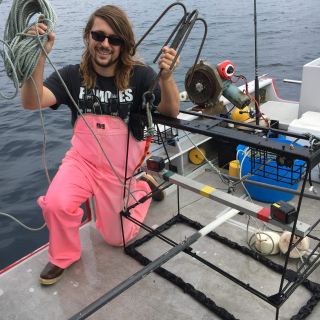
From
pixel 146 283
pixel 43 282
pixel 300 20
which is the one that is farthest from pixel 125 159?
pixel 300 20

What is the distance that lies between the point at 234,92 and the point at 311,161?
1.76 metres

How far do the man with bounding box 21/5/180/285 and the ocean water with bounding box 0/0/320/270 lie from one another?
23cm

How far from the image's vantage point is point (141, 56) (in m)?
11.8

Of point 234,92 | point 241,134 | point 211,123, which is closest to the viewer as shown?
point 241,134

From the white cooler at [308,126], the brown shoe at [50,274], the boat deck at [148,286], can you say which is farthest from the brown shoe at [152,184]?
the white cooler at [308,126]

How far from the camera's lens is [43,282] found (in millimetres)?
2352

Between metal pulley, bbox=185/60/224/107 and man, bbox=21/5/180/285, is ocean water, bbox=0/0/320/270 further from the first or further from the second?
metal pulley, bbox=185/60/224/107

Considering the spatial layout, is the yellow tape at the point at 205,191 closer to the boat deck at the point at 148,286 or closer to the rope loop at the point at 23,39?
the boat deck at the point at 148,286

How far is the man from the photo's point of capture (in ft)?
6.75

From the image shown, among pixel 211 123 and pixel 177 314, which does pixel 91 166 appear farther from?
pixel 177 314

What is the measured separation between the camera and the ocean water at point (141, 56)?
4.65m

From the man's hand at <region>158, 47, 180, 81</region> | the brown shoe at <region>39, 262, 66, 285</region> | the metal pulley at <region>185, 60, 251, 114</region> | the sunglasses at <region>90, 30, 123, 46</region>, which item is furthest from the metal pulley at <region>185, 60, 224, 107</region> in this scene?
the brown shoe at <region>39, 262, 66, 285</region>

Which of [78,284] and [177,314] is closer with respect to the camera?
[177,314]

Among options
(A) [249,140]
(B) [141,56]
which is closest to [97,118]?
(A) [249,140]
